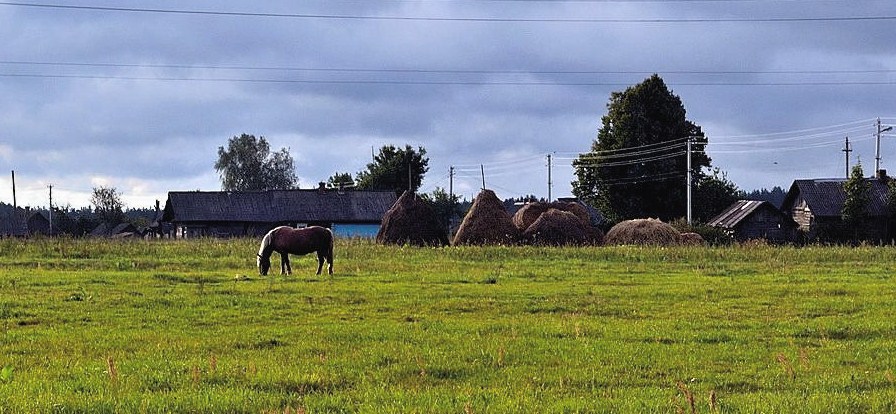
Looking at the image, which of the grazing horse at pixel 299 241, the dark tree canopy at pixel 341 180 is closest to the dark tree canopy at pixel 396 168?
the dark tree canopy at pixel 341 180

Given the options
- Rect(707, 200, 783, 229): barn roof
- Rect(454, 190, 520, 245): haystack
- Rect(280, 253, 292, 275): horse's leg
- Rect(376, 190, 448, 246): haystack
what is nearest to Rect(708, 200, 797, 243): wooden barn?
Rect(707, 200, 783, 229): barn roof

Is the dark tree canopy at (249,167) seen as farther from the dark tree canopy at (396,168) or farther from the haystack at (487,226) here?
the haystack at (487,226)

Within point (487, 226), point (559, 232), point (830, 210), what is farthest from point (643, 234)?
point (830, 210)

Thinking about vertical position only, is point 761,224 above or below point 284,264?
above

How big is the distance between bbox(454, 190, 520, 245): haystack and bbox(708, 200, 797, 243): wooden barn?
82.4 ft

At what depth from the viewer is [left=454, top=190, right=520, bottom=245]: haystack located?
47.9m

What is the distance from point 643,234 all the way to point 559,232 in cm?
504

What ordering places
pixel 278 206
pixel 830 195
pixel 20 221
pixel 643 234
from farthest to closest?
1. pixel 20 221
2. pixel 278 206
3. pixel 830 195
4. pixel 643 234

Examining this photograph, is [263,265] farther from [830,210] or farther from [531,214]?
[830,210]

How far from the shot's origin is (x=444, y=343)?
12094mm

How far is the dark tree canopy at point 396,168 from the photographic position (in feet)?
339

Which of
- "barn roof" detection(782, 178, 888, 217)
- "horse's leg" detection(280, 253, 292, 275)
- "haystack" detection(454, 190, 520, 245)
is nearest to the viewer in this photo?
"horse's leg" detection(280, 253, 292, 275)

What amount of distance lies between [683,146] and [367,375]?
69249 millimetres

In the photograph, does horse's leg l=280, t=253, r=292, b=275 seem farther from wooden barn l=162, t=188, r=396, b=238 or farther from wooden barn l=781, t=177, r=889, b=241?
wooden barn l=162, t=188, r=396, b=238
